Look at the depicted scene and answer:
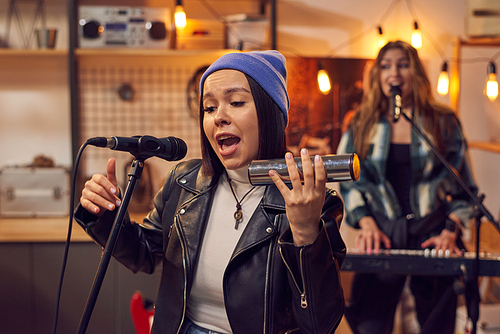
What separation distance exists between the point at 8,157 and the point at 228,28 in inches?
69.9

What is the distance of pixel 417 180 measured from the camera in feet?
6.63

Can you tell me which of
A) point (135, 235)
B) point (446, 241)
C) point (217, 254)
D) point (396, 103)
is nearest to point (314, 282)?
point (217, 254)

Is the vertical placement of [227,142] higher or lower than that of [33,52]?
lower

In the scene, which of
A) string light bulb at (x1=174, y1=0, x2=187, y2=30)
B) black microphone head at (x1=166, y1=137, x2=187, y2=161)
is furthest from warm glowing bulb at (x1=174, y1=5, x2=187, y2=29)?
black microphone head at (x1=166, y1=137, x2=187, y2=161)

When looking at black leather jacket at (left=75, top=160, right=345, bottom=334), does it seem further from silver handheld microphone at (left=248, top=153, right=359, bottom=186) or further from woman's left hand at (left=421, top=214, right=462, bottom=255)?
woman's left hand at (left=421, top=214, right=462, bottom=255)

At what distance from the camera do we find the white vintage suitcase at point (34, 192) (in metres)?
2.72

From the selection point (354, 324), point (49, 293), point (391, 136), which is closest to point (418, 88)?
point (391, 136)

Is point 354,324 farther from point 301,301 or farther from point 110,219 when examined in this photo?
point 110,219

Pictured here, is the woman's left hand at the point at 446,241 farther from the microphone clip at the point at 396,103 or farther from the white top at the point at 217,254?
the white top at the point at 217,254

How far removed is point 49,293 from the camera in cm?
246

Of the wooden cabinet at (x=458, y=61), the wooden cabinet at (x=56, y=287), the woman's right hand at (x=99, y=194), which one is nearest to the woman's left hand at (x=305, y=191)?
the woman's right hand at (x=99, y=194)

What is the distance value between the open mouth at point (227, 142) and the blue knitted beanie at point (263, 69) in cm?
14

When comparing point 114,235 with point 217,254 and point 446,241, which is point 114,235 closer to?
point 217,254

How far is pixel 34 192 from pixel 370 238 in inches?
84.2
